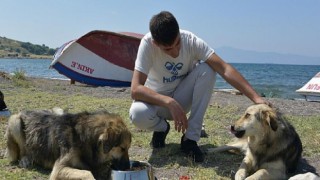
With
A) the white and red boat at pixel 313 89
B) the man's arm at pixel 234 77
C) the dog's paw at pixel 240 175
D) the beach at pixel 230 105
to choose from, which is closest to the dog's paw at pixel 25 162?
the beach at pixel 230 105

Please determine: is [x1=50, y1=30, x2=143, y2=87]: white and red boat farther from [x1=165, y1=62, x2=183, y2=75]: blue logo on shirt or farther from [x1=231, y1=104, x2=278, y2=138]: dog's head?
[x1=231, y1=104, x2=278, y2=138]: dog's head

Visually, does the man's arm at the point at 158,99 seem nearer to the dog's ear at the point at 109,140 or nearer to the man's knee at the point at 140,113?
the man's knee at the point at 140,113

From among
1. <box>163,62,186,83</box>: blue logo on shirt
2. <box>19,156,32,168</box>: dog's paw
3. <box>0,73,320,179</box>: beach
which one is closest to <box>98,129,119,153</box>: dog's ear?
<box>0,73,320,179</box>: beach

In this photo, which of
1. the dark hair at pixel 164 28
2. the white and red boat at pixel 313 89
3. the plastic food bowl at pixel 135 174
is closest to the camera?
the plastic food bowl at pixel 135 174

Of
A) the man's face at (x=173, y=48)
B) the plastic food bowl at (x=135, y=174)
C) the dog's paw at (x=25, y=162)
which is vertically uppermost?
the man's face at (x=173, y=48)

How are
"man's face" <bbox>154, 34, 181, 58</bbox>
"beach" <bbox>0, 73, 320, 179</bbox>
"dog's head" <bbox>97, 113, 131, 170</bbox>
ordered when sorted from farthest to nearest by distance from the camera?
"beach" <bbox>0, 73, 320, 179</bbox> → "man's face" <bbox>154, 34, 181, 58</bbox> → "dog's head" <bbox>97, 113, 131, 170</bbox>

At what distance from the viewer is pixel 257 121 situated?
4.59 metres

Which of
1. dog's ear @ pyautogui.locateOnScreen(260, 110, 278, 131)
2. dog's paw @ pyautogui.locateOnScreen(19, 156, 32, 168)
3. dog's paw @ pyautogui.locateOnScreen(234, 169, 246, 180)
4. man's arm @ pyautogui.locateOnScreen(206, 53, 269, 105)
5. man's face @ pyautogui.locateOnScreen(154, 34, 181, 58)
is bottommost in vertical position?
dog's paw @ pyautogui.locateOnScreen(19, 156, 32, 168)

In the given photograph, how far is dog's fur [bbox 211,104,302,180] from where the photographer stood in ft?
14.8

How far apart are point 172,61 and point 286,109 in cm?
538

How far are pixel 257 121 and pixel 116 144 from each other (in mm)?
1602

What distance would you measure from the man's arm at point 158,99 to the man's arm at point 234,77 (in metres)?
0.74

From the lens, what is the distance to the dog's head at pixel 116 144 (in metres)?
4.02

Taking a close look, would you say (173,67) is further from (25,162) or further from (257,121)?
(25,162)
